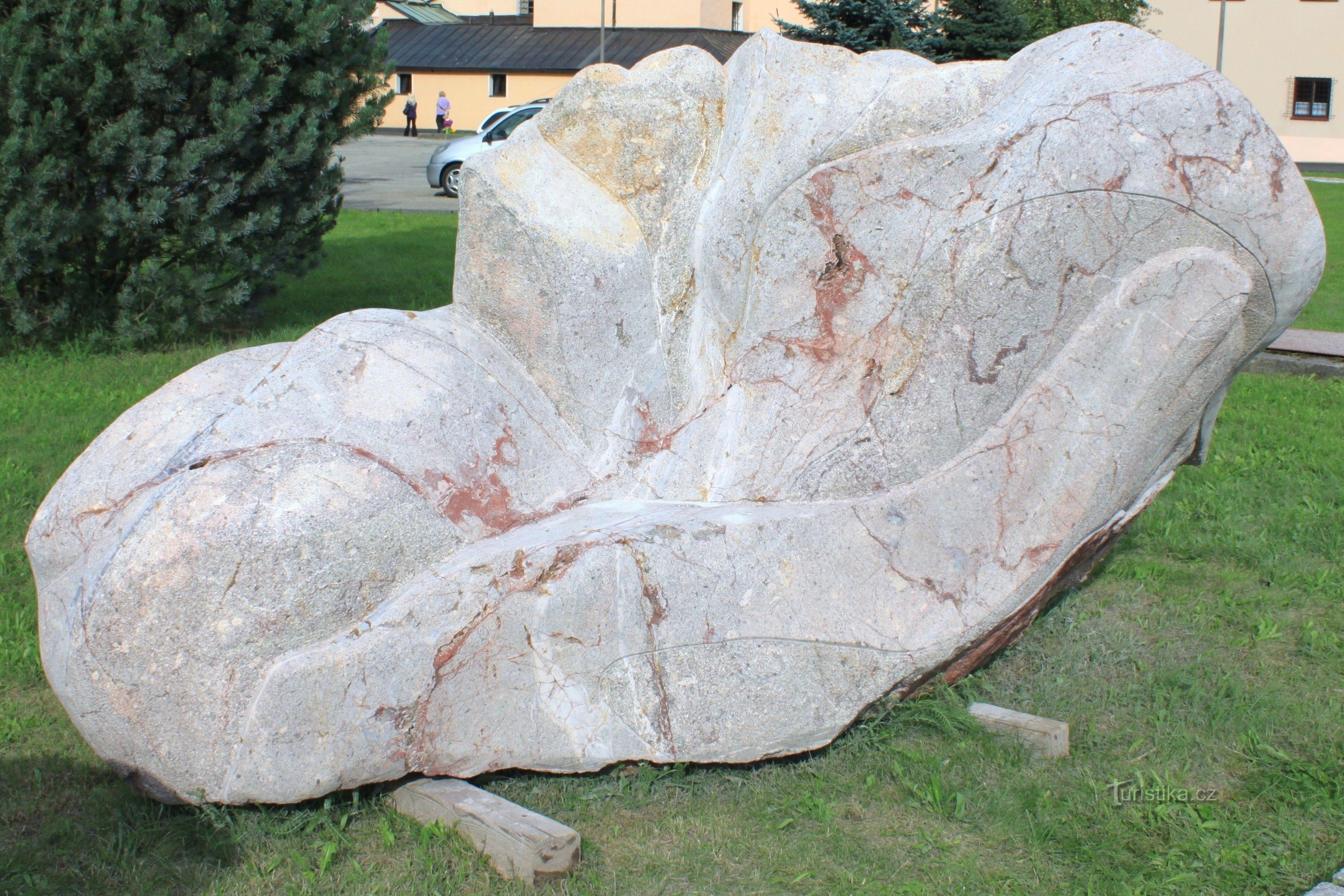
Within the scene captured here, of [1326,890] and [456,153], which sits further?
[456,153]

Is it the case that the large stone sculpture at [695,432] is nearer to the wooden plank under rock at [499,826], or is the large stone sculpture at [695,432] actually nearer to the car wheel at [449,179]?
the wooden plank under rock at [499,826]

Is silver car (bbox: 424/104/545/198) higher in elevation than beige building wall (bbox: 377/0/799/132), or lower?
lower

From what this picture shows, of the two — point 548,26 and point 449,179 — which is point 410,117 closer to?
point 548,26

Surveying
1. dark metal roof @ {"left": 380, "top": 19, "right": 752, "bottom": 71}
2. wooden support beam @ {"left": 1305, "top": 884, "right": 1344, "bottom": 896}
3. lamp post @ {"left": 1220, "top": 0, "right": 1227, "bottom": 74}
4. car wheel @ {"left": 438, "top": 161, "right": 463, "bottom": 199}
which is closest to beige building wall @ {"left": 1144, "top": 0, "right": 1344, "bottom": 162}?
lamp post @ {"left": 1220, "top": 0, "right": 1227, "bottom": 74}

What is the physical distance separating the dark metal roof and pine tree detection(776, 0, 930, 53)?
13089 millimetres

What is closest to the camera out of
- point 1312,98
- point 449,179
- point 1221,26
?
point 449,179

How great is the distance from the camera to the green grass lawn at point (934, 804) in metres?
2.74

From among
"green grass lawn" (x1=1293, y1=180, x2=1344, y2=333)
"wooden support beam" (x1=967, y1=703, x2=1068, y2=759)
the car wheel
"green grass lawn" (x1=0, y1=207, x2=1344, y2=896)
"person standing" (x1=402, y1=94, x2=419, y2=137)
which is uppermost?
"person standing" (x1=402, y1=94, x2=419, y2=137)

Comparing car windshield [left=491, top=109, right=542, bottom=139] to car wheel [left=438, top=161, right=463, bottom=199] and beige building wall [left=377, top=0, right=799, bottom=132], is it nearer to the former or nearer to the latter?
car wheel [left=438, top=161, right=463, bottom=199]

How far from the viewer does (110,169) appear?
6.76 metres

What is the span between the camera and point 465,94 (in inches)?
1284

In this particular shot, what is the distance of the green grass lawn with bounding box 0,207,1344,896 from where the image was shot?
2.74m

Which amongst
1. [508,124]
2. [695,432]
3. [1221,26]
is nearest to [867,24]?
[508,124]

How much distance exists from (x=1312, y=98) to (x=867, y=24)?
19744 mm
